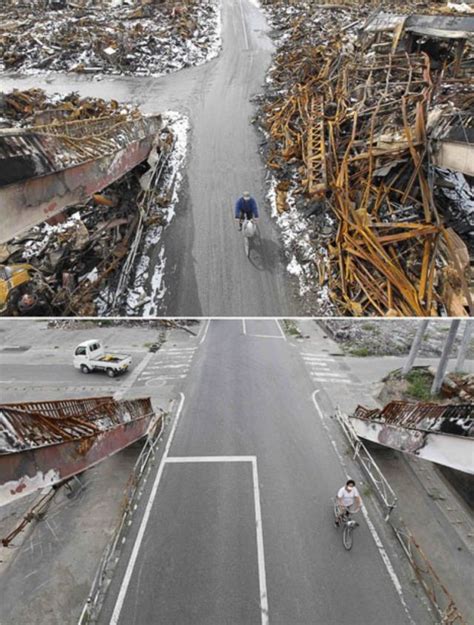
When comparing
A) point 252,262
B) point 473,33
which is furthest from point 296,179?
point 473,33

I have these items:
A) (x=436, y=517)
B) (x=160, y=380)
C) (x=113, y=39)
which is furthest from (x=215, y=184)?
(x=113, y=39)

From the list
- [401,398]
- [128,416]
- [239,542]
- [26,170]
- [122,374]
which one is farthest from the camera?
[122,374]

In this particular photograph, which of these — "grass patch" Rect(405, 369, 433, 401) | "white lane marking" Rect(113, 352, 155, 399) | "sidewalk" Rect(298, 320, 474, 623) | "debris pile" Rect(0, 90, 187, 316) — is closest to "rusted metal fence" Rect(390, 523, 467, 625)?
"sidewalk" Rect(298, 320, 474, 623)

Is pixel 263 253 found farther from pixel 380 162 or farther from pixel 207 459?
pixel 207 459

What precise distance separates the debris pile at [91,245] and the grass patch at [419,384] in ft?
27.9

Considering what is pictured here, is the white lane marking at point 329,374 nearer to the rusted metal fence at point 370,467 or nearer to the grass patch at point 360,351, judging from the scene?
the grass patch at point 360,351

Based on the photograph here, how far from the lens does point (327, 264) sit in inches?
310

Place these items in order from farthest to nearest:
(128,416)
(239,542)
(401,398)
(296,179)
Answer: (401,398) → (296,179) → (128,416) → (239,542)

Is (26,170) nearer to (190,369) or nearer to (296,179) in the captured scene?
(296,179)

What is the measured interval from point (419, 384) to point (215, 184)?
27.3 feet

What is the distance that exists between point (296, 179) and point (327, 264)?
328 cm

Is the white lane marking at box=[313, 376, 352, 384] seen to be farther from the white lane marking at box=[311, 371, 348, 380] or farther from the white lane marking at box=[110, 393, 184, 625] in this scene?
the white lane marking at box=[110, 393, 184, 625]

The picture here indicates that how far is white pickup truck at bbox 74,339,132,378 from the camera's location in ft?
36.8

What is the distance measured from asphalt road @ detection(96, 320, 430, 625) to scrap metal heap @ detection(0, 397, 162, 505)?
1.95m
